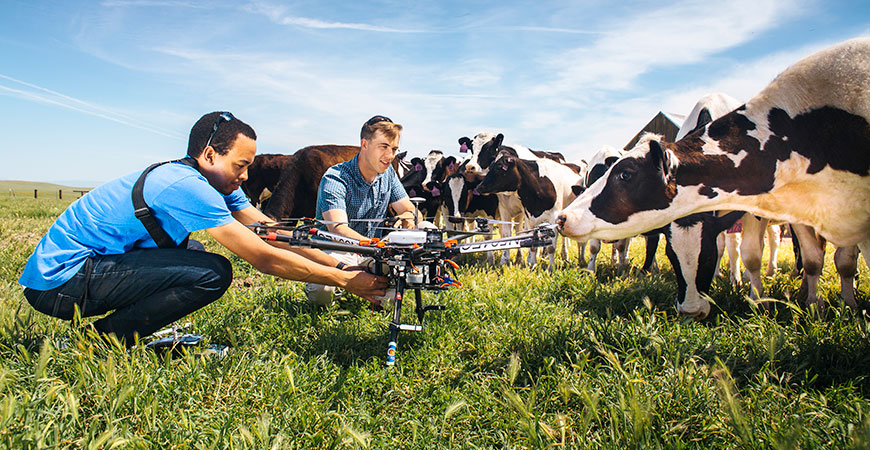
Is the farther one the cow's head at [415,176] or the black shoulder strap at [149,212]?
the cow's head at [415,176]

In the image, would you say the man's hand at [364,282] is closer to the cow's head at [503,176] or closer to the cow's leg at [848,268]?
the cow's leg at [848,268]

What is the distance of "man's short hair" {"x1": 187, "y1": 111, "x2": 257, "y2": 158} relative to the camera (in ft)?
10.3

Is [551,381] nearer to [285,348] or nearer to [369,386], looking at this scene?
[369,386]

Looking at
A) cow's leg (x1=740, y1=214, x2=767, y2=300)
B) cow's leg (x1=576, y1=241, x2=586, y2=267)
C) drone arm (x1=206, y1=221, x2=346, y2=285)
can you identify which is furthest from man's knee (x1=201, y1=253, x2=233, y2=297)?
cow's leg (x1=576, y1=241, x2=586, y2=267)

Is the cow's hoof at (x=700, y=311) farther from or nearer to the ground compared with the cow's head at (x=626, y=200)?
nearer to the ground

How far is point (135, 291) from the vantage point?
10.0 feet

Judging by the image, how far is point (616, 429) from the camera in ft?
7.59

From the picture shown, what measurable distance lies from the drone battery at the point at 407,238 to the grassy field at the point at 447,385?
2.85ft

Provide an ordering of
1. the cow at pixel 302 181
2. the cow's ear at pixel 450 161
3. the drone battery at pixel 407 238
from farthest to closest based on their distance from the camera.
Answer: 1. the cow's ear at pixel 450 161
2. the cow at pixel 302 181
3. the drone battery at pixel 407 238

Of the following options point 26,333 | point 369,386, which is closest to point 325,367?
point 369,386

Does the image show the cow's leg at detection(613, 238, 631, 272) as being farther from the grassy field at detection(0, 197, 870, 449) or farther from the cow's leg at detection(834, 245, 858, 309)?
the grassy field at detection(0, 197, 870, 449)

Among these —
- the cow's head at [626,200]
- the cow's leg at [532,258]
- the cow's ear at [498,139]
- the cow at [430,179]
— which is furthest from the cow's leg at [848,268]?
the cow's ear at [498,139]

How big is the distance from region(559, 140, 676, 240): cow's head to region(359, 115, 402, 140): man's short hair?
5.30 ft

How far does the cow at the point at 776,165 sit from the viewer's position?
319cm
